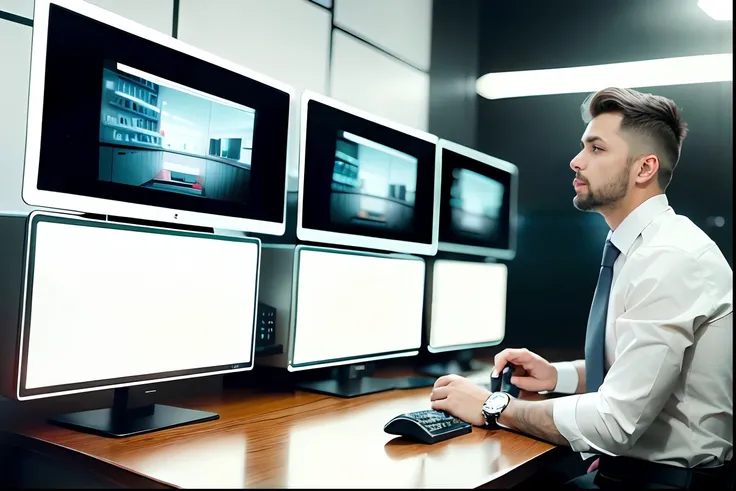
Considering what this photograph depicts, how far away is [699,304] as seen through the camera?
4.40 feet

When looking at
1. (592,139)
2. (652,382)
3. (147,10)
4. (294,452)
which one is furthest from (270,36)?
(652,382)

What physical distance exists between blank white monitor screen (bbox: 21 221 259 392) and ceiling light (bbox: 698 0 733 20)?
147 cm

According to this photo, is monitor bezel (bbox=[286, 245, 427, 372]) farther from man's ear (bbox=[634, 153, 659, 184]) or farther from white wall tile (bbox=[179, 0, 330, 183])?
man's ear (bbox=[634, 153, 659, 184])

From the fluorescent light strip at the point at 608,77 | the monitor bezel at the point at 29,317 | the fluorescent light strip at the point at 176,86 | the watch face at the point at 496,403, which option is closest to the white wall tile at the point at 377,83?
the fluorescent light strip at the point at 608,77

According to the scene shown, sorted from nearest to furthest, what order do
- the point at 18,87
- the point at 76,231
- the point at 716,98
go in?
the point at 76,231 < the point at 18,87 < the point at 716,98

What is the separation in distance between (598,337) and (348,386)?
0.68 metres

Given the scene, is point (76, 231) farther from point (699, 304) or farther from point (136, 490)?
point (699, 304)

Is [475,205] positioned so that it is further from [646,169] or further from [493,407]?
[493,407]

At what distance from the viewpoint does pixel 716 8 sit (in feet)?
6.24

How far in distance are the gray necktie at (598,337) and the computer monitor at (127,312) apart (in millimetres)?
809

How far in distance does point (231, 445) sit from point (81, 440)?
0.86 ft

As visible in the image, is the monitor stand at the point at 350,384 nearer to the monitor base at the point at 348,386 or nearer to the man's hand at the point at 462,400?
the monitor base at the point at 348,386

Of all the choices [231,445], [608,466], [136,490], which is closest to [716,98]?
[608,466]

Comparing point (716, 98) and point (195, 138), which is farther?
point (716, 98)
